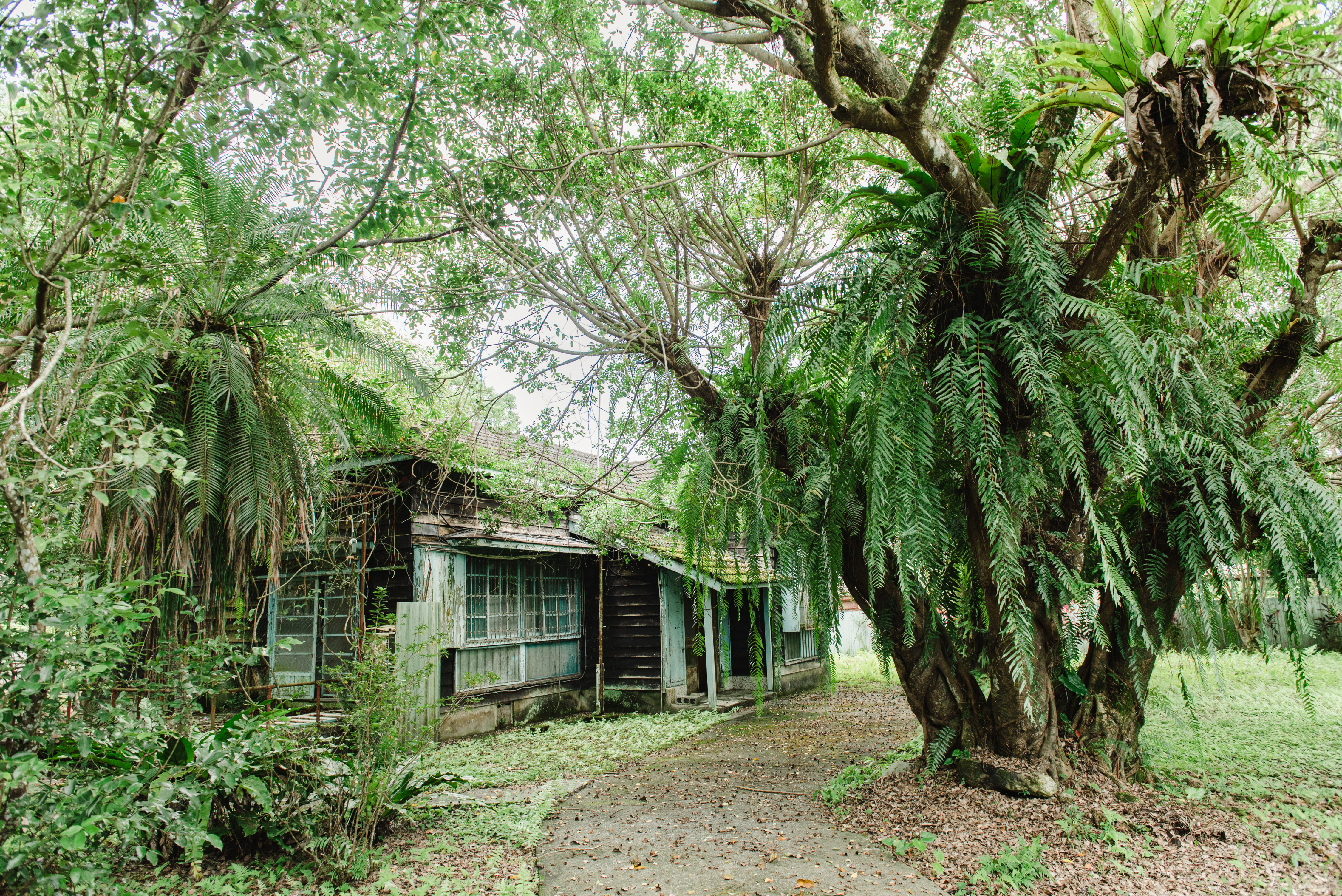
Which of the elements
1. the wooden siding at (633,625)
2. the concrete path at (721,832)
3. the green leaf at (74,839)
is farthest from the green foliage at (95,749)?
the wooden siding at (633,625)

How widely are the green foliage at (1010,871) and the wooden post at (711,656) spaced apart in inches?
256

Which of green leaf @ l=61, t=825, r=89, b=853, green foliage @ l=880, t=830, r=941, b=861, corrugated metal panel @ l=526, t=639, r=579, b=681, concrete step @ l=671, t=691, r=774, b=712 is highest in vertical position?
green leaf @ l=61, t=825, r=89, b=853

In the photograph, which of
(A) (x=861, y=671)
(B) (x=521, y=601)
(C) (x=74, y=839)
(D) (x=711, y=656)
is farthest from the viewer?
(A) (x=861, y=671)

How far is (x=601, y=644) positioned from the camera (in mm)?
10602

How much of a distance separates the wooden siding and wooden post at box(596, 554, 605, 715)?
Result: 5.6 inches

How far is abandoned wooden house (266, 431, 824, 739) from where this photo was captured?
8.12 m

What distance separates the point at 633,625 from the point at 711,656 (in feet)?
4.25

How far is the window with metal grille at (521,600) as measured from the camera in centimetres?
934

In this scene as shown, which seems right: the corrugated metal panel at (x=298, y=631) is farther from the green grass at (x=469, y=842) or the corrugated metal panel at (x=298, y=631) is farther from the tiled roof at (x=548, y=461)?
the tiled roof at (x=548, y=461)

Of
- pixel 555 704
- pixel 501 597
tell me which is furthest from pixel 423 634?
pixel 555 704

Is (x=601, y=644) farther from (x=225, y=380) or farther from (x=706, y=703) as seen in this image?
(x=225, y=380)

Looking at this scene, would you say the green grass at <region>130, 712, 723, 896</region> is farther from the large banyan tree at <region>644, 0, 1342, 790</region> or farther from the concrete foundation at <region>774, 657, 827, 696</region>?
the concrete foundation at <region>774, 657, 827, 696</region>

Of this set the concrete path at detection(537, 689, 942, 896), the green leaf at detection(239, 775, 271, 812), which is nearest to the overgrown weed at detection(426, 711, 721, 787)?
the concrete path at detection(537, 689, 942, 896)

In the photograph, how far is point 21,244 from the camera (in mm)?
2568
